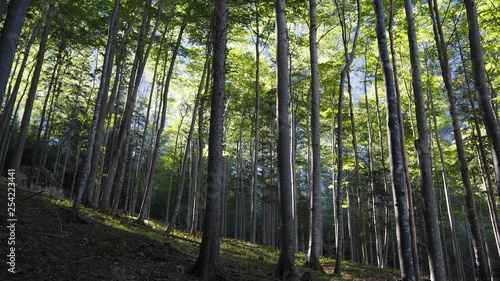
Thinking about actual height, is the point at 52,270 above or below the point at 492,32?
below

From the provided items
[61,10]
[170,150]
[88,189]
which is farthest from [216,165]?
[170,150]

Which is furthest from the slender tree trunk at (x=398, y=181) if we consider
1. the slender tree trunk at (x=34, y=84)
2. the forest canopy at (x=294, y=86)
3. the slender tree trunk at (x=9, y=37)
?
the slender tree trunk at (x=34, y=84)

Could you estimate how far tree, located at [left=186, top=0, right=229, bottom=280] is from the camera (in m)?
5.01

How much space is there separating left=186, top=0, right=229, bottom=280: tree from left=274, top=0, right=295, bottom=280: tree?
4.99 feet

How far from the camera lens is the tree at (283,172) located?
6.02 metres

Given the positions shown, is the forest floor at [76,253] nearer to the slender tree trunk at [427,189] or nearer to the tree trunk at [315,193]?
the tree trunk at [315,193]

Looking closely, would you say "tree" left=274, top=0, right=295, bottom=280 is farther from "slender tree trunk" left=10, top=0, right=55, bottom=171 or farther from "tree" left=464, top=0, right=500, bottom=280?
"slender tree trunk" left=10, top=0, right=55, bottom=171

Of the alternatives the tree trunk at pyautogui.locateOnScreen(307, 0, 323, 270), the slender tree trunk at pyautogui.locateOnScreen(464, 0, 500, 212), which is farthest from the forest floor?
the slender tree trunk at pyautogui.locateOnScreen(464, 0, 500, 212)

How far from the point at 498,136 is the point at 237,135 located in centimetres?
2274

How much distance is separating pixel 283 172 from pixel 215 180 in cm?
173

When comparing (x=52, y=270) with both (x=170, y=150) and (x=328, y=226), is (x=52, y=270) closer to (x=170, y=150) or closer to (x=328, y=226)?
(x=170, y=150)

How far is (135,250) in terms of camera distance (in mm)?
5922

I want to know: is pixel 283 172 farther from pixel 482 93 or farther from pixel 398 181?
pixel 482 93

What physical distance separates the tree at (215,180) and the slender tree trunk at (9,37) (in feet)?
11.8
